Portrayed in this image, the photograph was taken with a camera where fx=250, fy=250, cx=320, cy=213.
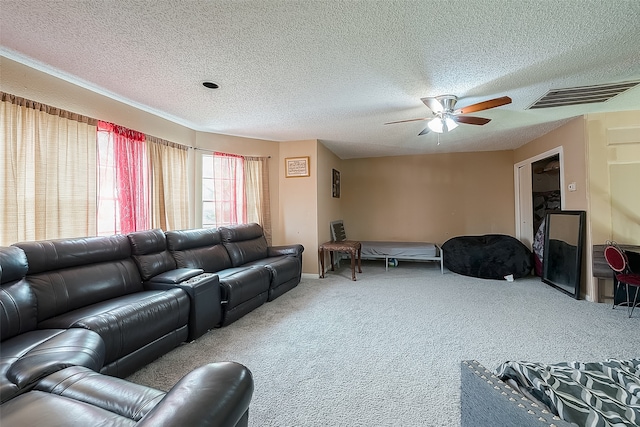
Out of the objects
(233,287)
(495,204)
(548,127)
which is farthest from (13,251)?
(495,204)

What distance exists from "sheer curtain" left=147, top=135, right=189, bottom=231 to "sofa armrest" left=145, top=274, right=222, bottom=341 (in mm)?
1161

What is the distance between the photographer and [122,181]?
2.92m

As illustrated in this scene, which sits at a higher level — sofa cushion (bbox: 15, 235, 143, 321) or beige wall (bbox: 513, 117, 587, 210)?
beige wall (bbox: 513, 117, 587, 210)

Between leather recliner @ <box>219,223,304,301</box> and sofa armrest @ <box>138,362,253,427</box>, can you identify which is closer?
sofa armrest @ <box>138,362,253,427</box>

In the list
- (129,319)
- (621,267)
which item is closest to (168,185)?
(129,319)

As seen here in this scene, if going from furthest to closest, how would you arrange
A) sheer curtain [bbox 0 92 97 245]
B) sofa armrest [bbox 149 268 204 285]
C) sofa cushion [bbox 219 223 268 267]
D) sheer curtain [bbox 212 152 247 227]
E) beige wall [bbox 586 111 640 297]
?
sheer curtain [bbox 212 152 247 227], sofa cushion [bbox 219 223 268 267], beige wall [bbox 586 111 640 297], sofa armrest [bbox 149 268 204 285], sheer curtain [bbox 0 92 97 245]

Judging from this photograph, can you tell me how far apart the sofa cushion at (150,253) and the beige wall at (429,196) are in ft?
14.1

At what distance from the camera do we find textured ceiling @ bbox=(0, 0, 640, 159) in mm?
1572

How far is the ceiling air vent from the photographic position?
255 centimetres

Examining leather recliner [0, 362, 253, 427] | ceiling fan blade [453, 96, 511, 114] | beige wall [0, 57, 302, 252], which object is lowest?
leather recliner [0, 362, 253, 427]

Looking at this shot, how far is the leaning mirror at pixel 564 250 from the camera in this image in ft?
11.0

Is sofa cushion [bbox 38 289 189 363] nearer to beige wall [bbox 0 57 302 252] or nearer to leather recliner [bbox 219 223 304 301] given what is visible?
leather recliner [bbox 219 223 304 301]

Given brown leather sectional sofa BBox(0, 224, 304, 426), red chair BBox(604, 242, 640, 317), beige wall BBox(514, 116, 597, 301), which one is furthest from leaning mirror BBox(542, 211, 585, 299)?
brown leather sectional sofa BBox(0, 224, 304, 426)

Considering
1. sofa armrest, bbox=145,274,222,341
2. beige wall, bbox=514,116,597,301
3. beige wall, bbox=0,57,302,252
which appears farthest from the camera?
beige wall, bbox=514,116,597,301
